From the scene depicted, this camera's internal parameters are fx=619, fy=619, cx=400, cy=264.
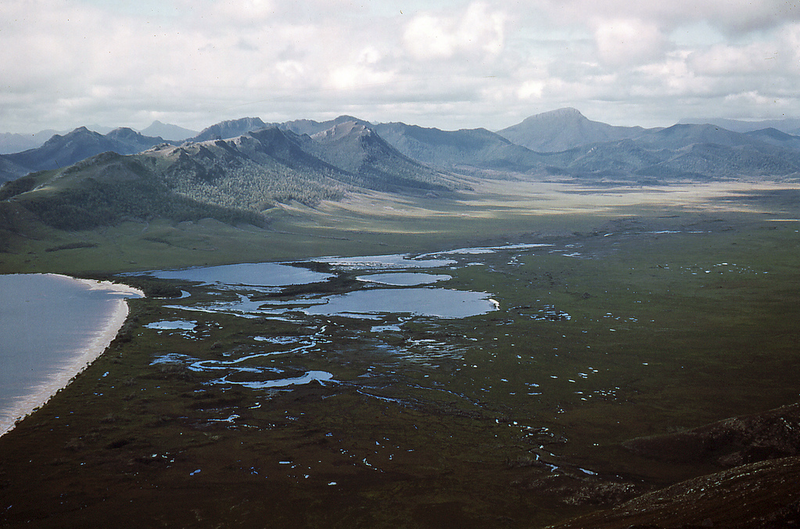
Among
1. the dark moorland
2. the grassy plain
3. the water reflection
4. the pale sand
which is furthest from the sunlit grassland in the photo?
the grassy plain

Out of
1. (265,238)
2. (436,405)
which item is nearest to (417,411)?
(436,405)

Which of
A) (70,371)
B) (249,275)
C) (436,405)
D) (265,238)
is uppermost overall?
(265,238)

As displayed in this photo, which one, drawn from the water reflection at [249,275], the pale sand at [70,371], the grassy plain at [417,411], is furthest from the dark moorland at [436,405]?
the water reflection at [249,275]

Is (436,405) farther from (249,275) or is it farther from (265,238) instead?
(265,238)

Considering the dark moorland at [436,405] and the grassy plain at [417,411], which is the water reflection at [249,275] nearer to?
the dark moorland at [436,405]

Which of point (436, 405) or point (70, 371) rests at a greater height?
point (436, 405)
